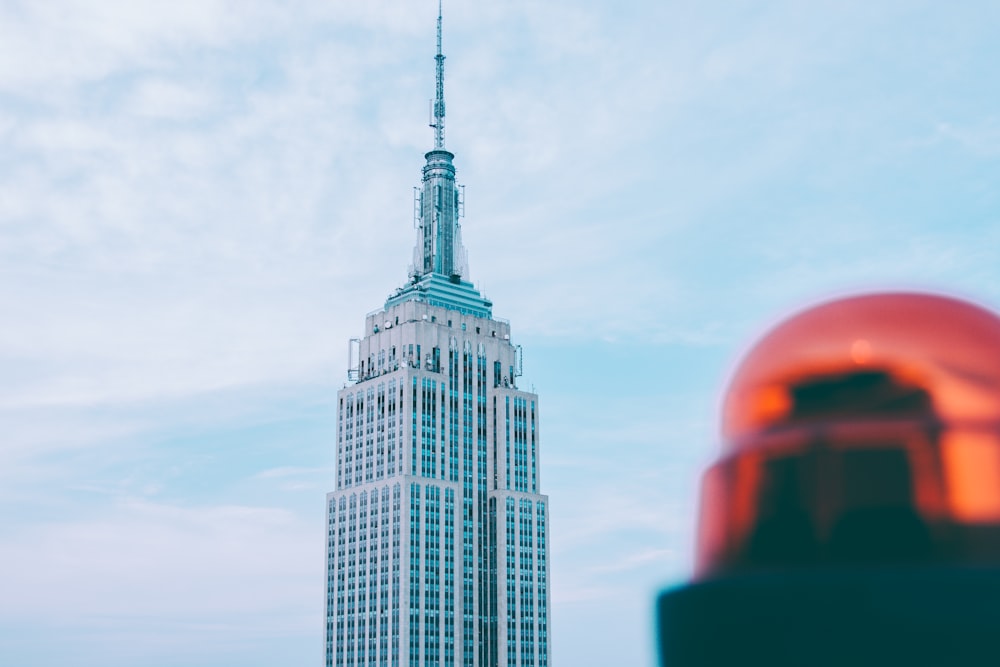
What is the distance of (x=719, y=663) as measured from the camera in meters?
11.3

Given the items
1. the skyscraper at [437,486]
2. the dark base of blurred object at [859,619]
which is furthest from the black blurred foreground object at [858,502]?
the skyscraper at [437,486]

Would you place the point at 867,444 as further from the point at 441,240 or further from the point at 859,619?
the point at 441,240

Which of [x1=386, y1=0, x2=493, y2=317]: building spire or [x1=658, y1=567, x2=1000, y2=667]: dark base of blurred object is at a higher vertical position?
[x1=386, y1=0, x2=493, y2=317]: building spire

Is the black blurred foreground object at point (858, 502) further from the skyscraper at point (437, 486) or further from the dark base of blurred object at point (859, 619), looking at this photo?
the skyscraper at point (437, 486)

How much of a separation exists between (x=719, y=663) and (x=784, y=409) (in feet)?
7.98

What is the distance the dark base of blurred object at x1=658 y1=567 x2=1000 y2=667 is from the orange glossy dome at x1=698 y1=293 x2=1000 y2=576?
0.79 ft

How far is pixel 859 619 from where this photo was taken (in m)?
10.6

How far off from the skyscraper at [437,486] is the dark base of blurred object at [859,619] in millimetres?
147687

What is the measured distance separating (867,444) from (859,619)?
156 cm

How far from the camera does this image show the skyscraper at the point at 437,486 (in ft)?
525

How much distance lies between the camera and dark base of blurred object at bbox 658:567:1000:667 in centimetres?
1038

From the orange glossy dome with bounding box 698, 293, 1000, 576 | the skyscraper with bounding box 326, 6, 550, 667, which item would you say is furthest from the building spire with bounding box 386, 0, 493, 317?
the orange glossy dome with bounding box 698, 293, 1000, 576

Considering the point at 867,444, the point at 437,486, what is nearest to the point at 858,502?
the point at 867,444

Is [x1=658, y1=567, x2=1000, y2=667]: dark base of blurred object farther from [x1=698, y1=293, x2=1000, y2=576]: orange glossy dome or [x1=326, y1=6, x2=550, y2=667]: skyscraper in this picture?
[x1=326, y1=6, x2=550, y2=667]: skyscraper
